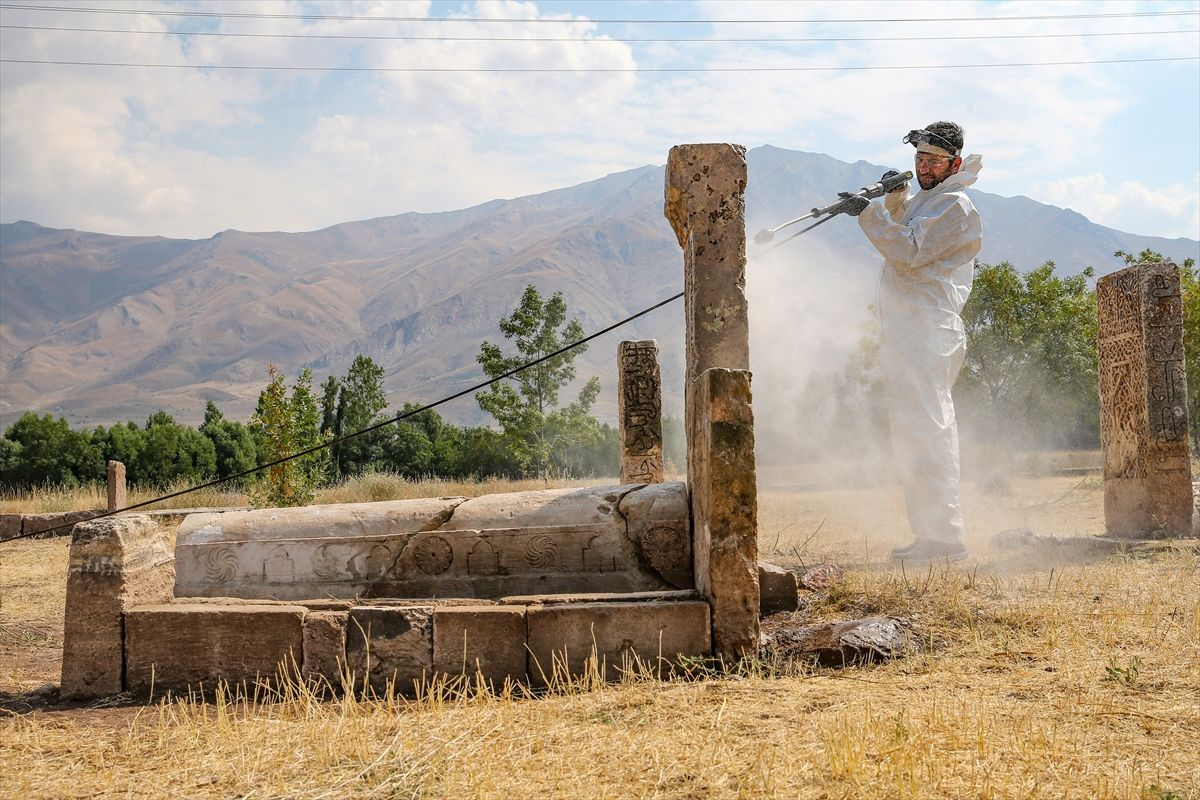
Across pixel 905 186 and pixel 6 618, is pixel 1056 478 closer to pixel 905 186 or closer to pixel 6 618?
pixel 905 186

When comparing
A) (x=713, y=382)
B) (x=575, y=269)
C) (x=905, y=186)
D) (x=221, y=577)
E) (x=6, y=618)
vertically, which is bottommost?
(x=6, y=618)

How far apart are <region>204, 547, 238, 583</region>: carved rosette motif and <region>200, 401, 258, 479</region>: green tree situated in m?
18.8

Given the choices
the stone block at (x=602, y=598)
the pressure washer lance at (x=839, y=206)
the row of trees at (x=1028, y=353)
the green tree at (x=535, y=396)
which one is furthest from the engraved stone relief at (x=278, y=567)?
the row of trees at (x=1028, y=353)

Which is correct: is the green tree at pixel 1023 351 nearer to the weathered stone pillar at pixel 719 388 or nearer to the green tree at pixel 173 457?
the weathered stone pillar at pixel 719 388

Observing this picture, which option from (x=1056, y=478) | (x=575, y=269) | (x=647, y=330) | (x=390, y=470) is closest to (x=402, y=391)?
(x=647, y=330)

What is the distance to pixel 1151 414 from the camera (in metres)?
9.17

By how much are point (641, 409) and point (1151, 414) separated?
5221 millimetres

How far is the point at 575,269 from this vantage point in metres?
184

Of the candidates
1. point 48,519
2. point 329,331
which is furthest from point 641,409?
point 329,331

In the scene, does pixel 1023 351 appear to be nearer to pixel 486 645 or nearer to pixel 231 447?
pixel 231 447

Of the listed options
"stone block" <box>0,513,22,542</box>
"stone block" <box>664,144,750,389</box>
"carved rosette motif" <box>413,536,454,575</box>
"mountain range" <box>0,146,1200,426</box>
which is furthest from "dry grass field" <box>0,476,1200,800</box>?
"mountain range" <box>0,146,1200,426</box>

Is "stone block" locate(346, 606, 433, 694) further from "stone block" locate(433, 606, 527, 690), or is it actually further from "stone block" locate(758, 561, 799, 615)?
"stone block" locate(758, 561, 799, 615)

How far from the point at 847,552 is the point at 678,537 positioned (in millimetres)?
3813

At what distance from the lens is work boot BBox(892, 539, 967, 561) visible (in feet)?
25.8
